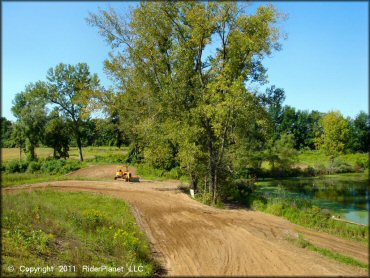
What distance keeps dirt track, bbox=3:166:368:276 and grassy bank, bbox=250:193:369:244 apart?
65 cm

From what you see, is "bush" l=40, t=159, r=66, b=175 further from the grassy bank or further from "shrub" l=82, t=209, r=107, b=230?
"shrub" l=82, t=209, r=107, b=230

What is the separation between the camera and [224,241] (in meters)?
14.9

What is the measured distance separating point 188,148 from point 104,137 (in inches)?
2722

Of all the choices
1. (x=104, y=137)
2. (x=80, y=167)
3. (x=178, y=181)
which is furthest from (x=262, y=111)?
(x=104, y=137)

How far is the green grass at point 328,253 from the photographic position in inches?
503

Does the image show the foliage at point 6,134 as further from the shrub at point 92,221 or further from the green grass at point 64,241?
the shrub at point 92,221

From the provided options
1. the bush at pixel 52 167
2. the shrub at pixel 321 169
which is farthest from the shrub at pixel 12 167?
the shrub at pixel 321 169

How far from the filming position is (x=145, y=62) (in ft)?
87.7

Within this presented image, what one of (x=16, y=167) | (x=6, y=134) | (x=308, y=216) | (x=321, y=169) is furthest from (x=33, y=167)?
(x=321, y=169)

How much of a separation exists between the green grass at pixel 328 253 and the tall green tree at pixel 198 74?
8.71m

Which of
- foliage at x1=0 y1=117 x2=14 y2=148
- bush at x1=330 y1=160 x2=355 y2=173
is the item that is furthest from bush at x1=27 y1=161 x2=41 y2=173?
bush at x1=330 y1=160 x2=355 y2=173

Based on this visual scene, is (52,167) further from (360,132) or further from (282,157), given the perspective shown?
(360,132)

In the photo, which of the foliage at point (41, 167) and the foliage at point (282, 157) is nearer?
the foliage at point (41, 167)

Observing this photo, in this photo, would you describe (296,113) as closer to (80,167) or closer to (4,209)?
(80,167)
